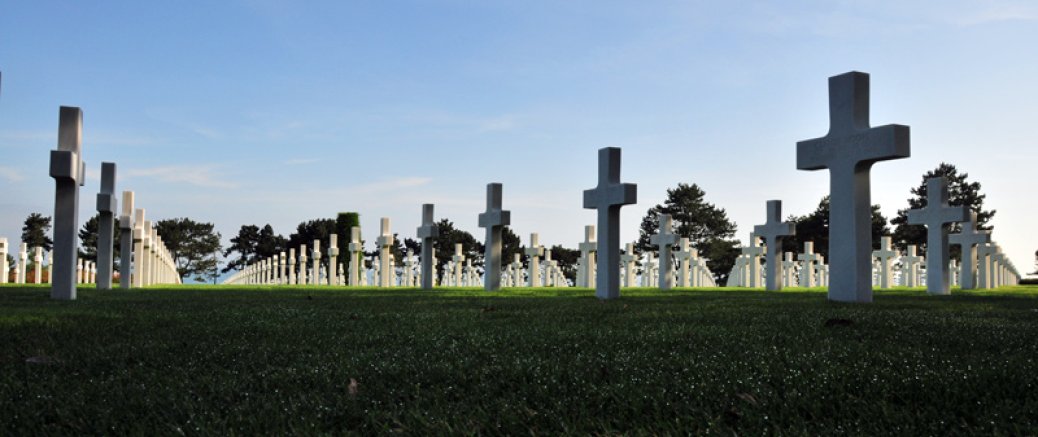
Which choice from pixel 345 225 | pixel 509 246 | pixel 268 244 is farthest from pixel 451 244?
pixel 268 244

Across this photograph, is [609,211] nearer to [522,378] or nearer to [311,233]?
[522,378]

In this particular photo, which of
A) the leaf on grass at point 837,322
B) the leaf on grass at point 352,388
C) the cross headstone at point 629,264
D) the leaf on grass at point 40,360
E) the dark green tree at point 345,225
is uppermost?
the dark green tree at point 345,225

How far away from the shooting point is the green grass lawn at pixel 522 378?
3.37m

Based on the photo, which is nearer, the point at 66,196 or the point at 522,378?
the point at 522,378

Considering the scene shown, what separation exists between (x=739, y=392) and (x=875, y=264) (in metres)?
46.3

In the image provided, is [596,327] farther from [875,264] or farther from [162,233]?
[162,233]

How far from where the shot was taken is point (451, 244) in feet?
249

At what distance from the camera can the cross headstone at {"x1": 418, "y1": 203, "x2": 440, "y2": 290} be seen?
23203 mm

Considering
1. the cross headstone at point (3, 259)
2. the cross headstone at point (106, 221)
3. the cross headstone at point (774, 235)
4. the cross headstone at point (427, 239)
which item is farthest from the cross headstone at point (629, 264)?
the cross headstone at point (3, 259)

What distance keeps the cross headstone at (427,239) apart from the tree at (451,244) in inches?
1829

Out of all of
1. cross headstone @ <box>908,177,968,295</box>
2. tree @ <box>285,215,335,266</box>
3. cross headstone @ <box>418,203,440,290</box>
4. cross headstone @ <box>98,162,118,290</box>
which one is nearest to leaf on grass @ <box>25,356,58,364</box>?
cross headstone @ <box>98,162,118,290</box>

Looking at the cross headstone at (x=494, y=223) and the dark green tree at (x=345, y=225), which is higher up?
the dark green tree at (x=345, y=225)

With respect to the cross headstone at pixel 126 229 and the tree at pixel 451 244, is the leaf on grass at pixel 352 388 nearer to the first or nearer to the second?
the cross headstone at pixel 126 229

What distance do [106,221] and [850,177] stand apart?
1575 cm
